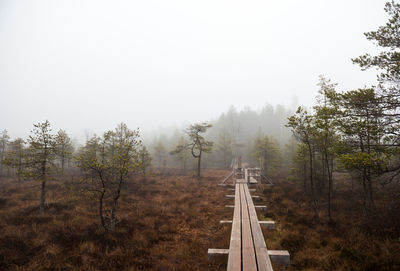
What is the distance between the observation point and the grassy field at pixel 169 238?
5.58m

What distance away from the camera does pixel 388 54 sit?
6828 mm

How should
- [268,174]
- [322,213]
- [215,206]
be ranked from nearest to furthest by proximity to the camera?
[322,213], [215,206], [268,174]

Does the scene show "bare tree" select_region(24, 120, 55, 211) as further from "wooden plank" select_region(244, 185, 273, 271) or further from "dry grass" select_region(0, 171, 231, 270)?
"wooden plank" select_region(244, 185, 273, 271)

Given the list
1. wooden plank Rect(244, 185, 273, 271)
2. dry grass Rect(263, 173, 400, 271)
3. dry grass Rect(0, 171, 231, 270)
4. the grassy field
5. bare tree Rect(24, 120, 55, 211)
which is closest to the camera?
wooden plank Rect(244, 185, 273, 271)

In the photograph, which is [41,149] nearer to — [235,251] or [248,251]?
[235,251]

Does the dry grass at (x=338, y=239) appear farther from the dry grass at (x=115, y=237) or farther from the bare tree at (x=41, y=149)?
the bare tree at (x=41, y=149)

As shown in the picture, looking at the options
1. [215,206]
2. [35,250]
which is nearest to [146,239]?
[35,250]

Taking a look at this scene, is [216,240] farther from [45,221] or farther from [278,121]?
[278,121]

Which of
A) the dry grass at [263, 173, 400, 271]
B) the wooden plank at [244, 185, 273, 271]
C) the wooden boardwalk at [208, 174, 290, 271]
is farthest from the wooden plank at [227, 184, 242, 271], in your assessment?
the dry grass at [263, 173, 400, 271]

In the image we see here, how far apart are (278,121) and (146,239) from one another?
7779 centimetres

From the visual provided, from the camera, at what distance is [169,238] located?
7.61 m

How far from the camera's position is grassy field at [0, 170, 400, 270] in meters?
5.58

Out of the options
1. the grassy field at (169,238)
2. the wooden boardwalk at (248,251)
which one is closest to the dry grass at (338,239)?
the grassy field at (169,238)

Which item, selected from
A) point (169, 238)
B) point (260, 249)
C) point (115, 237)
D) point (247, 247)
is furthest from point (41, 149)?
point (260, 249)
